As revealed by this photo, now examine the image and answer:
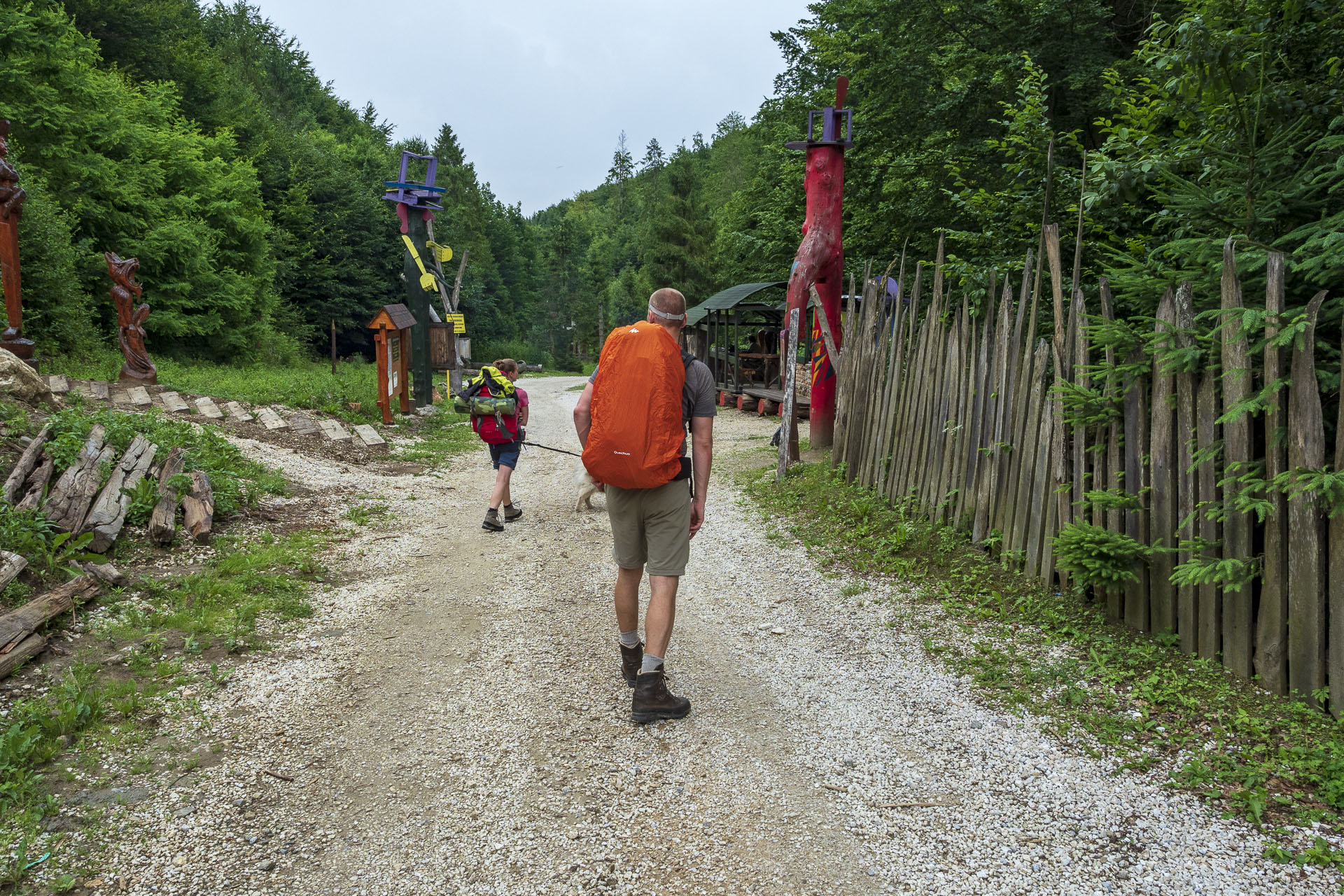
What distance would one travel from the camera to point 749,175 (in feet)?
135

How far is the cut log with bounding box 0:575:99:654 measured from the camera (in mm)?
3996

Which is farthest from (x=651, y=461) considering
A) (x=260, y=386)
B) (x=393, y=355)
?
(x=260, y=386)

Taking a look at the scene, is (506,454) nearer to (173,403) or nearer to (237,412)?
(237,412)

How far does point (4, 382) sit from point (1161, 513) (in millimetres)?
9724

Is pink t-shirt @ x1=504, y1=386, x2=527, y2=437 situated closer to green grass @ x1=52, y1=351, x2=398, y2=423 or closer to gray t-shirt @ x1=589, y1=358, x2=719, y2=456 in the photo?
gray t-shirt @ x1=589, y1=358, x2=719, y2=456

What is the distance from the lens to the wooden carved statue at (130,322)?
1336 cm

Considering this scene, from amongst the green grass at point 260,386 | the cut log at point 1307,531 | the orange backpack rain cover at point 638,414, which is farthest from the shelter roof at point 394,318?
the cut log at point 1307,531

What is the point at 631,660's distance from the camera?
406cm

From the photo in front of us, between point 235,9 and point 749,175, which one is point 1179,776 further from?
point 235,9

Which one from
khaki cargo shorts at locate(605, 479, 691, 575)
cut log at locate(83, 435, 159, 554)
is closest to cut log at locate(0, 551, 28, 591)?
cut log at locate(83, 435, 159, 554)

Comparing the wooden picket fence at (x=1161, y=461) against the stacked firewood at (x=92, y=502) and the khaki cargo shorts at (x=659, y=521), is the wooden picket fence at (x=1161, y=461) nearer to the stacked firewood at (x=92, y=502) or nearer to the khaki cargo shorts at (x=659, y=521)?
the khaki cargo shorts at (x=659, y=521)

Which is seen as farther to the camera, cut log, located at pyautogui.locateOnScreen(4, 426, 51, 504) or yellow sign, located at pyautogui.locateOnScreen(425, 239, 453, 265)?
yellow sign, located at pyautogui.locateOnScreen(425, 239, 453, 265)

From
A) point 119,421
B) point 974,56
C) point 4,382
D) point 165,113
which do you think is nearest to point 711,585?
point 119,421

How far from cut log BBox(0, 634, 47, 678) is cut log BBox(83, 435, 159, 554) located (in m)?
1.50
